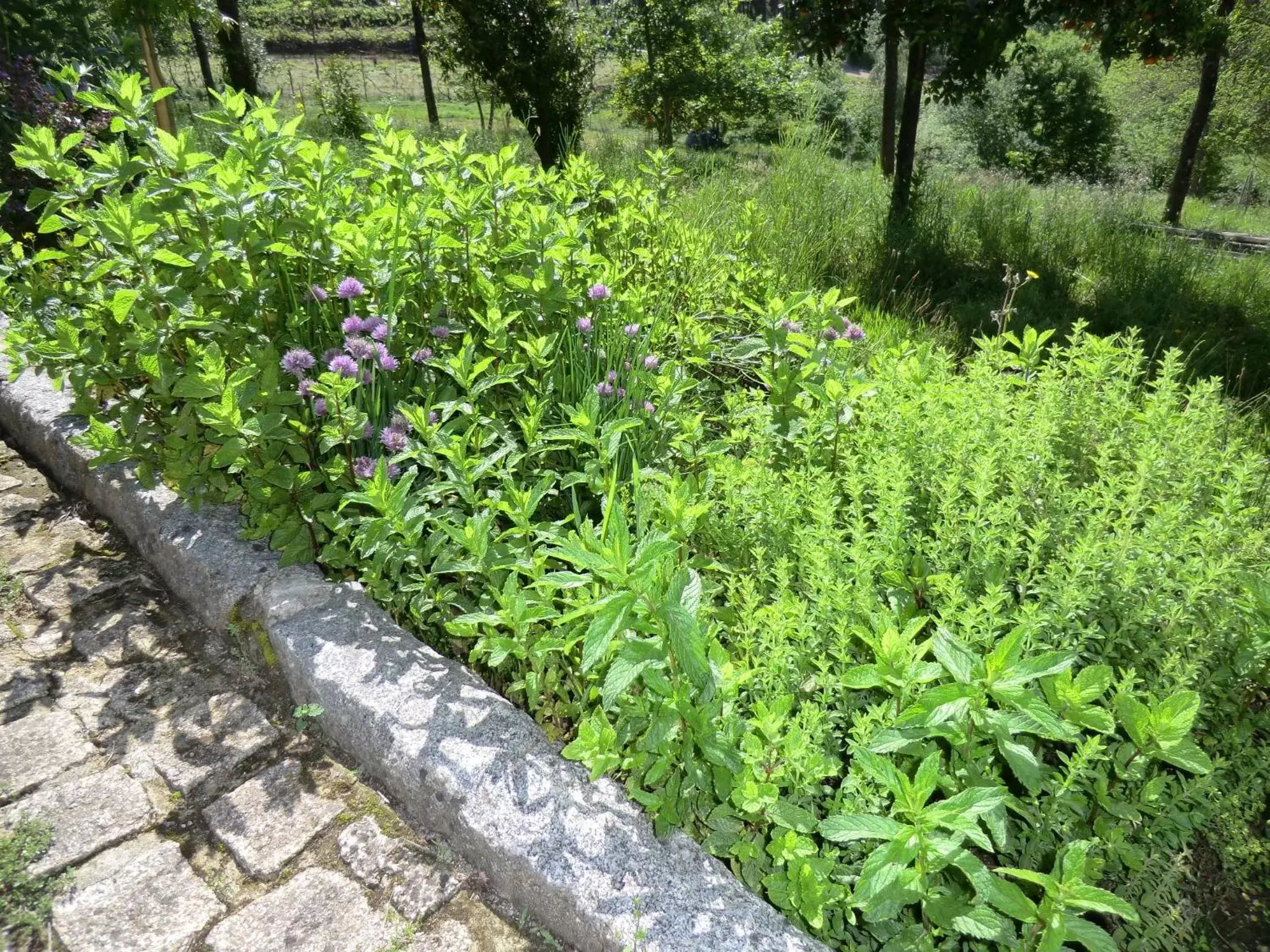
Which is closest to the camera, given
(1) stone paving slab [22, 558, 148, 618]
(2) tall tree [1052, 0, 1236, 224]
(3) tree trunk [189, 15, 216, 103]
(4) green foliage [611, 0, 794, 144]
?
(1) stone paving slab [22, 558, 148, 618]

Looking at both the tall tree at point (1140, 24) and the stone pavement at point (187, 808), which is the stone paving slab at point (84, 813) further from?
the tall tree at point (1140, 24)

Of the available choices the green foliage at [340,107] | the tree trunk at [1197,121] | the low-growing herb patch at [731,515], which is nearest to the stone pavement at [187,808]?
the low-growing herb patch at [731,515]

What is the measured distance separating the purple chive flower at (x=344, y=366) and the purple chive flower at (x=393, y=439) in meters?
0.20

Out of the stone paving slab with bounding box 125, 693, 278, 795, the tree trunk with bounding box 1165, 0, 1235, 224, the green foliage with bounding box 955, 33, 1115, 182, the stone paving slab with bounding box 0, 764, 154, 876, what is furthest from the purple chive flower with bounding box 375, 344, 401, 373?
the green foliage with bounding box 955, 33, 1115, 182

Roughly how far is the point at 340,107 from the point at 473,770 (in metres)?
16.0

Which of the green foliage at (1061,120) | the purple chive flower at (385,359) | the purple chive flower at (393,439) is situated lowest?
the green foliage at (1061,120)

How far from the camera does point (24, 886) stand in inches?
62.6

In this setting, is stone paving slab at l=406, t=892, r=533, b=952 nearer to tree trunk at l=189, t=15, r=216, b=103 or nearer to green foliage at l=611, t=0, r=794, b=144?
green foliage at l=611, t=0, r=794, b=144

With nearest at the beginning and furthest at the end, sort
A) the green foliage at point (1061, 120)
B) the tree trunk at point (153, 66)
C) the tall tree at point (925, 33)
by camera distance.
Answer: the tree trunk at point (153, 66), the tall tree at point (925, 33), the green foliage at point (1061, 120)

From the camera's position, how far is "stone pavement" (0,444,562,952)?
60.4 inches

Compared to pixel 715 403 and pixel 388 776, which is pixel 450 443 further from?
pixel 715 403

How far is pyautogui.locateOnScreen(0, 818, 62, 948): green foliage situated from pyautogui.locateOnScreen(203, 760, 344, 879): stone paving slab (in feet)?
1.02

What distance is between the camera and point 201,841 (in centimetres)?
173

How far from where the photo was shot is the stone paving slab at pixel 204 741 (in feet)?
6.18
